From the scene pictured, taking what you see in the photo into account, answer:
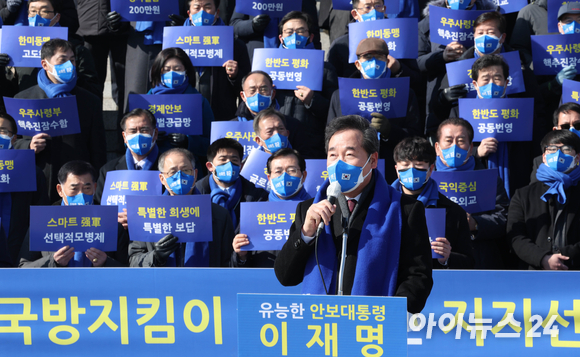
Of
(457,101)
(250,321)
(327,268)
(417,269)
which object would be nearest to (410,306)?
(417,269)

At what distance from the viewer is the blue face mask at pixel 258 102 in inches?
272

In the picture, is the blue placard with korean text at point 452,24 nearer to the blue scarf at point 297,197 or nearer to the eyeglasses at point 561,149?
the eyeglasses at point 561,149

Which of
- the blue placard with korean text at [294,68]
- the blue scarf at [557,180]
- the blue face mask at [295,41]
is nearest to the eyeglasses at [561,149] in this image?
the blue scarf at [557,180]

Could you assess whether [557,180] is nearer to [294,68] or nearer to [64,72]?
[294,68]

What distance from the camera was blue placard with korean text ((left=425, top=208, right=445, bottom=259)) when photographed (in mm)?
5129

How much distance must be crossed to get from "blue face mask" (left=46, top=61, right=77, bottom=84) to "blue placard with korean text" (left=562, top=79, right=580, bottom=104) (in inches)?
191

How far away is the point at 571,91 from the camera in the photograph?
22.8 feet

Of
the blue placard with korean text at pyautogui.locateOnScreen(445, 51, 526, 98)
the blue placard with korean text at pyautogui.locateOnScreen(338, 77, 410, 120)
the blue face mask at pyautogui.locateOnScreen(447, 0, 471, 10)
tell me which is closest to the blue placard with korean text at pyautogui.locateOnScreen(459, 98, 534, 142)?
the blue placard with korean text at pyautogui.locateOnScreen(445, 51, 526, 98)

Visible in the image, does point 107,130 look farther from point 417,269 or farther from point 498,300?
point 417,269

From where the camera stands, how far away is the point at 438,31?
774cm

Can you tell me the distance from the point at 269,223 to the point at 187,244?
74 centimetres

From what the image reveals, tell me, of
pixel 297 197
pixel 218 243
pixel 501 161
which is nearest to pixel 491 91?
pixel 501 161

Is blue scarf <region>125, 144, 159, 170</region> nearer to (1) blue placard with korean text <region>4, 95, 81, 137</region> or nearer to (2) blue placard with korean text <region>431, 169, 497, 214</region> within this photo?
(1) blue placard with korean text <region>4, 95, 81, 137</region>

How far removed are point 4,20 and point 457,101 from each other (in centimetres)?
513
